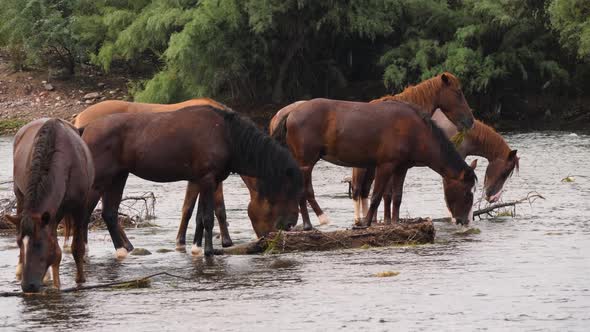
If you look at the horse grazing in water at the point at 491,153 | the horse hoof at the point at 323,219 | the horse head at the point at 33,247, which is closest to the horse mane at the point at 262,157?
the horse hoof at the point at 323,219

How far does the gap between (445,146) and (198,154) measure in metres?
3.21

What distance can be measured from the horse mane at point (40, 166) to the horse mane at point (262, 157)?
7.92 ft

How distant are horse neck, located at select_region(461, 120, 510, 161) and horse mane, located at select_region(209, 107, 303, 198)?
501cm

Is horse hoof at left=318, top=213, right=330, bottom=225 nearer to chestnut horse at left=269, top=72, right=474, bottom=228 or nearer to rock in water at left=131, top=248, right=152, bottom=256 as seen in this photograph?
chestnut horse at left=269, top=72, right=474, bottom=228

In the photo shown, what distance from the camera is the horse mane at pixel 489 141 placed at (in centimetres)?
1661

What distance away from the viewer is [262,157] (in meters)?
12.1

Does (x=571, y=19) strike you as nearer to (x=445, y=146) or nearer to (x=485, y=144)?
(x=485, y=144)

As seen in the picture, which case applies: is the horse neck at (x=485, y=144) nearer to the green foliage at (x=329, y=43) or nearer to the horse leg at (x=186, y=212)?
the horse leg at (x=186, y=212)

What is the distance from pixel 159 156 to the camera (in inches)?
479

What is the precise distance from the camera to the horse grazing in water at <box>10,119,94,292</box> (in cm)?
929

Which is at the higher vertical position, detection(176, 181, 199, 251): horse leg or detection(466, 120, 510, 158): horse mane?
detection(466, 120, 510, 158): horse mane

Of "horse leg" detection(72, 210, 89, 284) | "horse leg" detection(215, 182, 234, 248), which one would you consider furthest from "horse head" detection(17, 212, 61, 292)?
"horse leg" detection(215, 182, 234, 248)

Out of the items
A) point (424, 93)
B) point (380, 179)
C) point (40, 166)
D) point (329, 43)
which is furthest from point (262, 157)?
point (329, 43)

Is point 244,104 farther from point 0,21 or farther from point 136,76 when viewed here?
point 0,21
